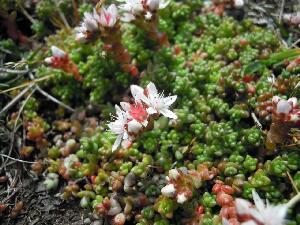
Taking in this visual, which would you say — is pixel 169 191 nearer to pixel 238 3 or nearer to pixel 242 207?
pixel 242 207

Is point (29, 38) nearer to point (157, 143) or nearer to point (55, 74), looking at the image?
point (55, 74)

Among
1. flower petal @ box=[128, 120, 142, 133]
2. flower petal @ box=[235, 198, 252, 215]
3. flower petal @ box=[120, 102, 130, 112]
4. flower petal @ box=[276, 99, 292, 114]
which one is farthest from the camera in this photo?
flower petal @ box=[120, 102, 130, 112]

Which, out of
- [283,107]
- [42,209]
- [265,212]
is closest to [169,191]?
[265,212]

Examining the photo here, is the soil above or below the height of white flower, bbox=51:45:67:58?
below

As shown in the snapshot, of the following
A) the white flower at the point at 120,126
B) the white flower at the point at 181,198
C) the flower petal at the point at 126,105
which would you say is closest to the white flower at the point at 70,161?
the white flower at the point at 120,126

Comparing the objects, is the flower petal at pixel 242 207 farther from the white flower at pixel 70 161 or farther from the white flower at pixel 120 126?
the white flower at pixel 70 161

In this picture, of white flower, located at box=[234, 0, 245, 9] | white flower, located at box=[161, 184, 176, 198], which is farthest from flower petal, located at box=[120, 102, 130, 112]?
white flower, located at box=[234, 0, 245, 9]

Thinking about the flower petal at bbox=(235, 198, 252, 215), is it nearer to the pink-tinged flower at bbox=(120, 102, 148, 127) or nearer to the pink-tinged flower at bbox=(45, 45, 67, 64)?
the pink-tinged flower at bbox=(120, 102, 148, 127)

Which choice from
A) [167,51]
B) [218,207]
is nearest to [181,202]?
[218,207]
